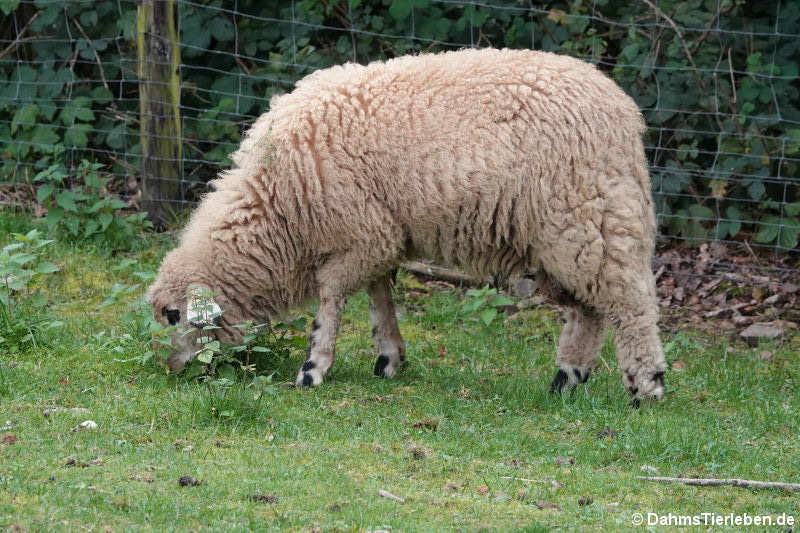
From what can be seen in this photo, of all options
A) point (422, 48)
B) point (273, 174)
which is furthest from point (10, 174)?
point (273, 174)

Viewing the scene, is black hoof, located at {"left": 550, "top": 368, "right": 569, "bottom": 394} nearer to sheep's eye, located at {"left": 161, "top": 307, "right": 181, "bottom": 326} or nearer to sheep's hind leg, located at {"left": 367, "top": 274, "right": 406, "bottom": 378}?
sheep's hind leg, located at {"left": 367, "top": 274, "right": 406, "bottom": 378}

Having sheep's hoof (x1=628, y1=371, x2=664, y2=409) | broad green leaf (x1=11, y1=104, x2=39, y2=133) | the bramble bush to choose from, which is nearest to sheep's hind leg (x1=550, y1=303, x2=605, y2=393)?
sheep's hoof (x1=628, y1=371, x2=664, y2=409)

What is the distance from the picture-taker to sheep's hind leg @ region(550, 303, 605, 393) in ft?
18.7

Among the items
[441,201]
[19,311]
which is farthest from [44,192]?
[441,201]

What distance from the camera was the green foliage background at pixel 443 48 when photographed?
7.83 m

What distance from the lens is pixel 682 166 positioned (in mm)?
8172

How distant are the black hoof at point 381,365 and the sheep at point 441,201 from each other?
41 cm

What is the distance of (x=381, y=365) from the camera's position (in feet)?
19.8

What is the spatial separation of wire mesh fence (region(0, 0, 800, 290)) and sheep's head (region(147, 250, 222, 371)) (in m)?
2.73

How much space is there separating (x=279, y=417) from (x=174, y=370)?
0.94 metres

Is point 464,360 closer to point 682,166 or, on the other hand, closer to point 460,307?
point 460,307

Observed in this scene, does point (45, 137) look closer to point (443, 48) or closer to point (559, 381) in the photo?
point (443, 48)

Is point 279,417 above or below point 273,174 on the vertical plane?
below

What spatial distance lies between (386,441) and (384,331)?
1402 mm
